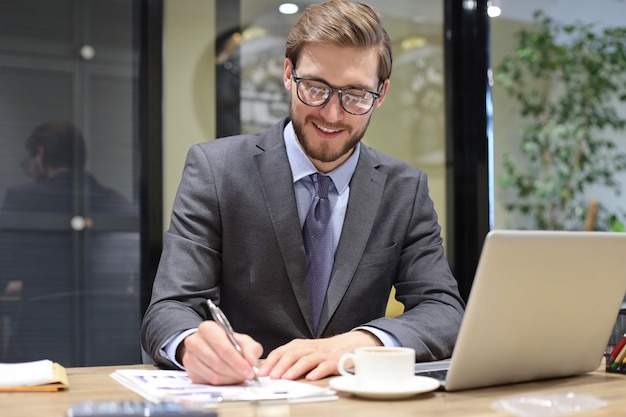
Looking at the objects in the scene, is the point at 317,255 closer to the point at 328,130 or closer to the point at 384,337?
the point at 328,130

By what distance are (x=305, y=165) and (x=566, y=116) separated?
2.94 metres

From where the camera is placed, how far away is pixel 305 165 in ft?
6.56

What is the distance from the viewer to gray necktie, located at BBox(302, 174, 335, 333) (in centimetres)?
194

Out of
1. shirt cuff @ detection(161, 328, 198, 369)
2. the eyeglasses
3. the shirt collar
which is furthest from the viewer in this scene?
the shirt collar

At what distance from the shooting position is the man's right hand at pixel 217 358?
123 centimetres

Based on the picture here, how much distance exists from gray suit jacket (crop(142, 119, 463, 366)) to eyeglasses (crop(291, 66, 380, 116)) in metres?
0.18

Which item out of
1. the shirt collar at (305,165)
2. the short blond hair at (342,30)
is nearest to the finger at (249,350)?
the shirt collar at (305,165)

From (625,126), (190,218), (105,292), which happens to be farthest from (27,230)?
(625,126)

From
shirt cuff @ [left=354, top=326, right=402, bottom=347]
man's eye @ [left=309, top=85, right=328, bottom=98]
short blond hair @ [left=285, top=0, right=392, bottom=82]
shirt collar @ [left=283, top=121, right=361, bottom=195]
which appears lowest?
shirt cuff @ [left=354, top=326, right=402, bottom=347]

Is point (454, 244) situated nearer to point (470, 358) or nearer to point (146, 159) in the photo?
point (146, 159)

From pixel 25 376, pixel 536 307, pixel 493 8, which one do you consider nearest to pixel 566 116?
pixel 493 8

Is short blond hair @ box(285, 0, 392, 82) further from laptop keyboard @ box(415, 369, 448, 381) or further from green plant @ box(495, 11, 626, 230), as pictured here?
green plant @ box(495, 11, 626, 230)

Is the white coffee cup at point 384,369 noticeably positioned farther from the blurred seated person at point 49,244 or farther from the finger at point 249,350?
the blurred seated person at point 49,244

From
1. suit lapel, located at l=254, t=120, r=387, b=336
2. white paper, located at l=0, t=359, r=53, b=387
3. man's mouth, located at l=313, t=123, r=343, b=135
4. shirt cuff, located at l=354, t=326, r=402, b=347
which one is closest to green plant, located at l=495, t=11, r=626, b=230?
suit lapel, located at l=254, t=120, r=387, b=336
